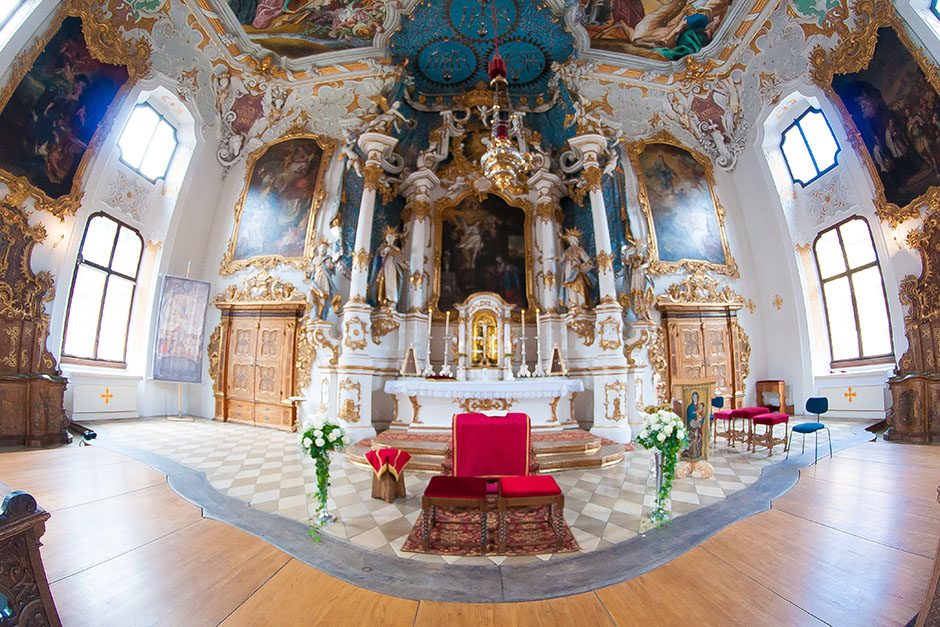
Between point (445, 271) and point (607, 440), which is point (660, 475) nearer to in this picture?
point (607, 440)

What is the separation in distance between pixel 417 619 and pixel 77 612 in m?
1.93

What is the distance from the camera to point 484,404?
25.3ft

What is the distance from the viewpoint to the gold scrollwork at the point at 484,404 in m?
7.72

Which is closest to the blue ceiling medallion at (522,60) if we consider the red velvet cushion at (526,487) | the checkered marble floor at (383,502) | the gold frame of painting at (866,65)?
the gold frame of painting at (866,65)

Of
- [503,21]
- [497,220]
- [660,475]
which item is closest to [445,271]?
[497,220]

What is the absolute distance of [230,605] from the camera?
2.22m

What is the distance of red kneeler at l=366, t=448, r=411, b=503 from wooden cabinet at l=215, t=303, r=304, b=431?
21.5 ft

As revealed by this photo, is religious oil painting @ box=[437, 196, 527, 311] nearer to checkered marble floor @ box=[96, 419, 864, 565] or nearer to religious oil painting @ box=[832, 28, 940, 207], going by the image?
checkered marble floor @ box=[96, 419, 864, 565]

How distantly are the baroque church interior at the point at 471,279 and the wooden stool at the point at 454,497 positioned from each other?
3 centimetres

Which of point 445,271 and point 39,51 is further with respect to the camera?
point 445,271

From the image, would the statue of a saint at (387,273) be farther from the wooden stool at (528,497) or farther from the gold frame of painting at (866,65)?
the gold frame of painting at (866,65)

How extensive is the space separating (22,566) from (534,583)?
8.72ft

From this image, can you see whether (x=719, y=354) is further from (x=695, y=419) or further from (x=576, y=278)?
(x=695, y=419)

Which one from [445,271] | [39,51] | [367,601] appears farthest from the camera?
[445,271]
